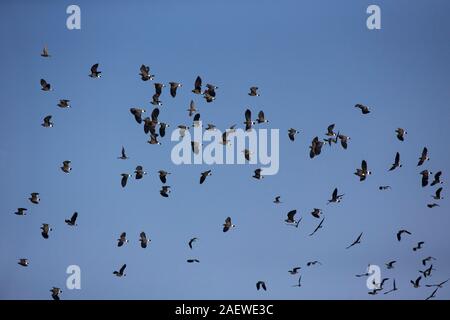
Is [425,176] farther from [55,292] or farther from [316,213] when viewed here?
[55,292]

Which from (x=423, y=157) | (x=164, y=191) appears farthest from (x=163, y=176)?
(x=423, y=157)

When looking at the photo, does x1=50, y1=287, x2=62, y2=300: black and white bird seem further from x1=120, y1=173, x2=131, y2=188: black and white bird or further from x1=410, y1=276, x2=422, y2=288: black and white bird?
x1=410, y1=276, x2=422, y2=288: black and white bird

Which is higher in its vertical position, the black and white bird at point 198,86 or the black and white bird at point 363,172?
the black and white bird at point 198,86

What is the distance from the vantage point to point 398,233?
2823 cm

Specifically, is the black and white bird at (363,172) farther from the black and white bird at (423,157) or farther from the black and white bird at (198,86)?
the black and white bird at (198,86)

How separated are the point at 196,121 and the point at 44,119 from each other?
3306mm

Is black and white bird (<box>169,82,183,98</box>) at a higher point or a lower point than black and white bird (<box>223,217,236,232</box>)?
higher

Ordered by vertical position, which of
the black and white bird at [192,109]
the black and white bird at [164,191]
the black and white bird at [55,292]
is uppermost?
the black and white bird at [192,109]
